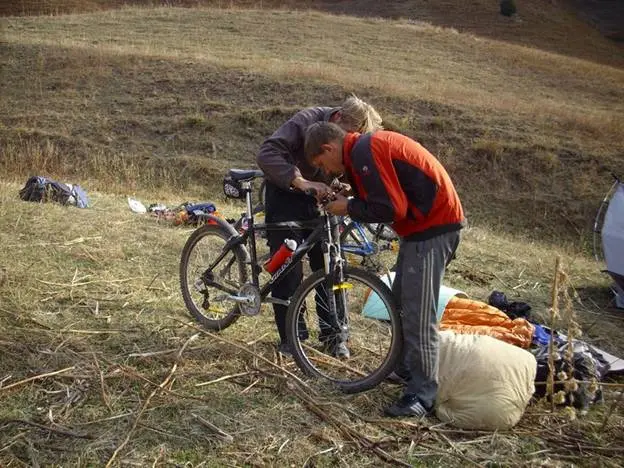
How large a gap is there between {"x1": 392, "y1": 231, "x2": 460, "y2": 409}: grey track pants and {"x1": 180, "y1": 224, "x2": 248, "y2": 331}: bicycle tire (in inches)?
52.1

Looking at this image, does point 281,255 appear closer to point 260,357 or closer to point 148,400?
point 260,357

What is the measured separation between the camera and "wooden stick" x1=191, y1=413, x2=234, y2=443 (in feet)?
10.8

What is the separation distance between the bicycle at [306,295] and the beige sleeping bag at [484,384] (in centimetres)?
34

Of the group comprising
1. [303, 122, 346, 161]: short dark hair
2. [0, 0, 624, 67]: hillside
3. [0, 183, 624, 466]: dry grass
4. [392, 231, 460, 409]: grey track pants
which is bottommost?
[0, 183, 624, 466]: dry grass

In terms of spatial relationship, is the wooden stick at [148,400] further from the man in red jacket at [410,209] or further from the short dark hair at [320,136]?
the short dark hair at [320,136]

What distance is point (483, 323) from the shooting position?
15.9 feet

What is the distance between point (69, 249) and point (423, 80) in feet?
57.7

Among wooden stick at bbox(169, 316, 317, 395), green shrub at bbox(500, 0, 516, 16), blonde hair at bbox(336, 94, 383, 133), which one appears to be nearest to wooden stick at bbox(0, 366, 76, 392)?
wooden stick at bbox(169, 316, 317, 395)

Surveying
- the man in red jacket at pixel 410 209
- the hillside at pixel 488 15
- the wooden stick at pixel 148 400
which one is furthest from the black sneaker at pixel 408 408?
the hillside at pixel 488 15

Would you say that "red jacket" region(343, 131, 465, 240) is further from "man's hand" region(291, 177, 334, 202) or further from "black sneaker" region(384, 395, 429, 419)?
"black sneaker" region(384, 395, 429, 419)

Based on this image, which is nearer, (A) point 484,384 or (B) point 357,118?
(A) point 484,384

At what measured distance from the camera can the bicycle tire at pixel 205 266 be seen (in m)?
4.49

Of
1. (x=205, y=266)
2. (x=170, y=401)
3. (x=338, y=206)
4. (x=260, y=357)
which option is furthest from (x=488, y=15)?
(x=170, y=401)

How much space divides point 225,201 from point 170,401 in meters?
8.94
